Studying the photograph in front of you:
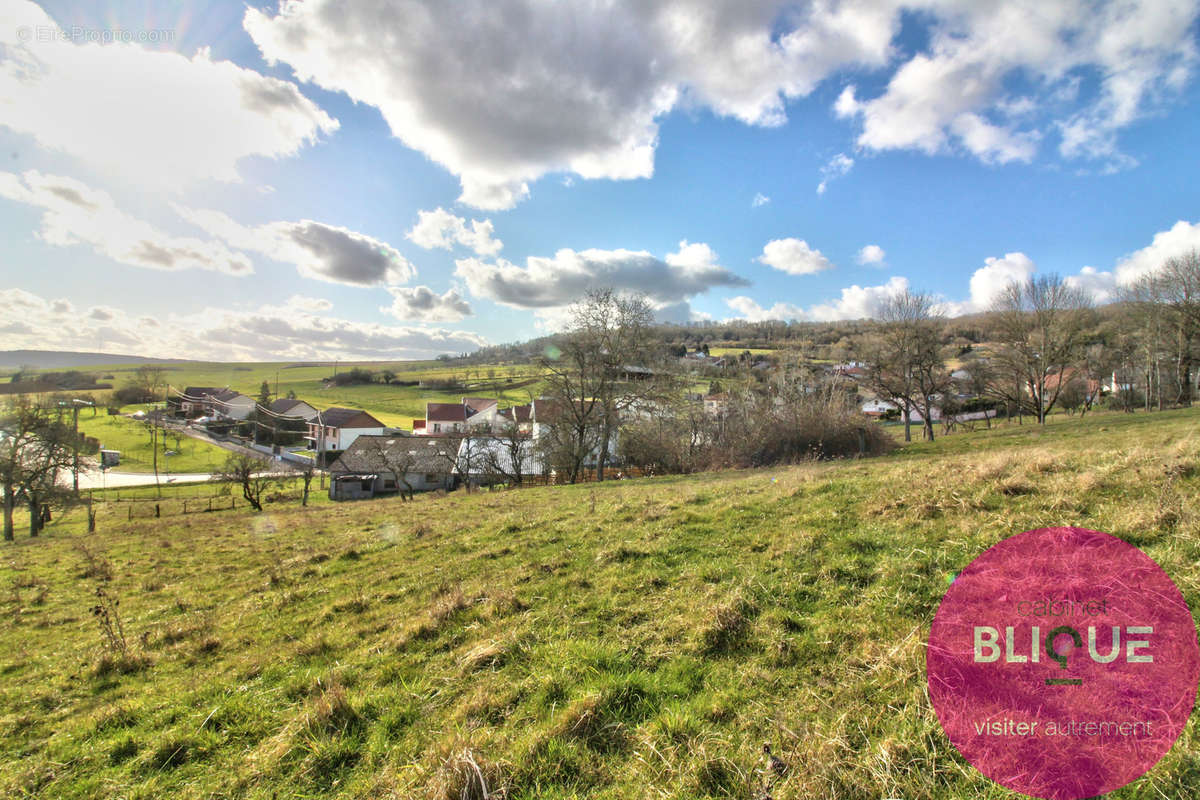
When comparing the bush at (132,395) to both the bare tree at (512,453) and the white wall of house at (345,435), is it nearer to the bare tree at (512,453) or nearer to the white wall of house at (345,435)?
the white wall of house at (345,435)

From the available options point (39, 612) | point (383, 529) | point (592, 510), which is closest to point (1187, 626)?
point (592, 510)

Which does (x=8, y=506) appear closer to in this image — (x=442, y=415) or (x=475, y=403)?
(x=442, y=415)

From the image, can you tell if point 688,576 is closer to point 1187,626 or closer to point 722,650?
point 722,650

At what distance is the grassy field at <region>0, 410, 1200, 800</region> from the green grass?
64.4 meters

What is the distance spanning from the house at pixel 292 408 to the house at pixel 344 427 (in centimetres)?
609

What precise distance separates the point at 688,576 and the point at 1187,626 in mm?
4157

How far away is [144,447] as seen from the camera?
60.8 metres

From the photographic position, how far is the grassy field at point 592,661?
2904 mm

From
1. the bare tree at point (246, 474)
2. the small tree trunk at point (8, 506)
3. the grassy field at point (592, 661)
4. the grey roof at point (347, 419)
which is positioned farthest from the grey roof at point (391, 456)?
the grassy field at point (592, 661)

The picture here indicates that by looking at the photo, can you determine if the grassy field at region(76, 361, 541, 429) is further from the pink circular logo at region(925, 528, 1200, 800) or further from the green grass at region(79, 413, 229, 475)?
the pink circular logo at region(925, 528, 1200, 800)

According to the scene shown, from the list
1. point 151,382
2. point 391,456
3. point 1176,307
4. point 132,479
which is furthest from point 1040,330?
point 151,382

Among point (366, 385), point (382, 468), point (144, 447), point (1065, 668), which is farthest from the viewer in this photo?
point (366, 385)

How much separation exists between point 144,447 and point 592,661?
83891 millimetres

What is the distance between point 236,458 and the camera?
37.6 meters
